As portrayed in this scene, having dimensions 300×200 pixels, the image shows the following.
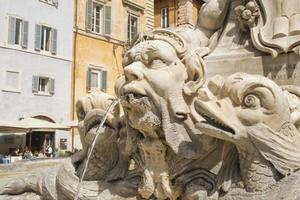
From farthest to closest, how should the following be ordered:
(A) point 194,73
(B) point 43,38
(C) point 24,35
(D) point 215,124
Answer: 1. (B) point 43,38
2. (C) point 24,35
3. (A) point 194,73
4. (D) point 215,124

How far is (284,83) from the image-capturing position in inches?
159

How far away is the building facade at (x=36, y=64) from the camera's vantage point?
20672 mm

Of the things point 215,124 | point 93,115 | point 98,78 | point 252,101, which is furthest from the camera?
point 98,78

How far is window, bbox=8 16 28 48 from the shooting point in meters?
20.9

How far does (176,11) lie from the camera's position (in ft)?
110

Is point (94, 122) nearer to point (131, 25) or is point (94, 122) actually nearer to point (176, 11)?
point (131, 25)

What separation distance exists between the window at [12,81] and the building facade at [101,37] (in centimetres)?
342

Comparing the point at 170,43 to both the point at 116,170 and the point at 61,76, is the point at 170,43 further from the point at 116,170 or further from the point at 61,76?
the point at 61,76

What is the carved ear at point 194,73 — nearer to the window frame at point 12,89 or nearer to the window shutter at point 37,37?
the window frame at point 12,89

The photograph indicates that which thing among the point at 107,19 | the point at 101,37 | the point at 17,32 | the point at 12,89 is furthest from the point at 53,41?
the point at 107,19

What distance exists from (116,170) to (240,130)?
3.74 feet

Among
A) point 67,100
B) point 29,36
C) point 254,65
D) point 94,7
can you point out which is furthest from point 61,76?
point 254,65

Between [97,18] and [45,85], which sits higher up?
[97,18]

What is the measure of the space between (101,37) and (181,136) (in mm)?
23292
